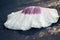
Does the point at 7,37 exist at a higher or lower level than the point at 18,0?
lower

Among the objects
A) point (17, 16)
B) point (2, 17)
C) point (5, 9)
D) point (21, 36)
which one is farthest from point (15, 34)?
point (5, 9)

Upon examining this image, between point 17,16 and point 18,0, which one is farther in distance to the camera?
point 18,0

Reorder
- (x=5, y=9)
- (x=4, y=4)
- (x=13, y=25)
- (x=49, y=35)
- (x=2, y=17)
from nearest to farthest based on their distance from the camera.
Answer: (x=49, y=35)
(x=13, y=25)
(x=2, y=17)
(x=5, y=9)
(x=4, y=4)

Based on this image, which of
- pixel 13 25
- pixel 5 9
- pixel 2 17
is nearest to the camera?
pixel 13 25

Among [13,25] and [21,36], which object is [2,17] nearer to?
[13,25]

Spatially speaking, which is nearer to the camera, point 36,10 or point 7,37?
point 7,37

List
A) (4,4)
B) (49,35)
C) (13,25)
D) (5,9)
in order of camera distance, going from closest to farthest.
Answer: (49,35)
(13,25)
(5,9)
(4,4)

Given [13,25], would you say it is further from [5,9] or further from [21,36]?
[5,9]

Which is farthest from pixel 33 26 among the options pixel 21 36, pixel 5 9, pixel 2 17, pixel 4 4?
pixel 4 4
